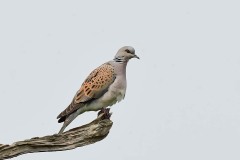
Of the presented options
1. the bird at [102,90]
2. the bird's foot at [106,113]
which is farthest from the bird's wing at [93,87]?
the bird's foot at [106,113]

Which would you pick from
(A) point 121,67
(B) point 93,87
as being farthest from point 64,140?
(A) point 121,67

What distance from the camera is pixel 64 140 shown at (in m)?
9.57

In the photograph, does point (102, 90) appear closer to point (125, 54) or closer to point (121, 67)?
point (121, 67)

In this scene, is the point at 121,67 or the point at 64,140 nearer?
the point at 64,140

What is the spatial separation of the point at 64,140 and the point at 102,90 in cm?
164

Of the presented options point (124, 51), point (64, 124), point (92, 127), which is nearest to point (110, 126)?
→ point (92, 127)

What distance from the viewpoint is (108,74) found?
36.3ft

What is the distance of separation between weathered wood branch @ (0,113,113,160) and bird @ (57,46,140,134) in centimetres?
88

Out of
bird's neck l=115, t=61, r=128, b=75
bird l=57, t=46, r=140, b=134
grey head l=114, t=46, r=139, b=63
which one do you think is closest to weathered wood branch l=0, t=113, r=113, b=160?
bird l=57, t=46, r=140, b=134

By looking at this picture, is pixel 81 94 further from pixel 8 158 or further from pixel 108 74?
pixel 8 158

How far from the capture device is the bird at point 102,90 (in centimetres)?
1077

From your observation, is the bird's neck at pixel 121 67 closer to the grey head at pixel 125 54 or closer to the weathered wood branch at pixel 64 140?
the grey head at pixel 125 54

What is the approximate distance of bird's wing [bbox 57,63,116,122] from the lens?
424 inches

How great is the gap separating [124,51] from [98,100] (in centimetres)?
99
